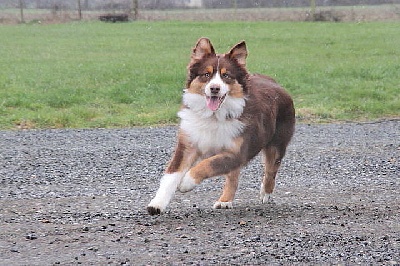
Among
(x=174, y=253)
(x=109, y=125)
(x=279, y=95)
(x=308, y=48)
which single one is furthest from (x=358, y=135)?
(x=308, y=48)

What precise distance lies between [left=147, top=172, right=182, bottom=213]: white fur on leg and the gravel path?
0.48 ft

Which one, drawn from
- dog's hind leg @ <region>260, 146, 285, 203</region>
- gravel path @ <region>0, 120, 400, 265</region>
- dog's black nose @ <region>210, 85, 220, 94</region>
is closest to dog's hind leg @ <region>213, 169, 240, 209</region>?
gravel path @ <region>0, 120, 400, 265</region>

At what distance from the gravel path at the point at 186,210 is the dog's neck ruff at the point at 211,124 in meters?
0.64

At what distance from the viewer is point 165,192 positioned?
270 inches

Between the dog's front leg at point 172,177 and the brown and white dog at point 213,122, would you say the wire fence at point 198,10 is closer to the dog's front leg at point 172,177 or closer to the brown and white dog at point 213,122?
the brown and white dog at point 213,122

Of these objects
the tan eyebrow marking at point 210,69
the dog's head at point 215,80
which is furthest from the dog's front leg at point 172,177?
the tan eyebrow marking at point 210,69

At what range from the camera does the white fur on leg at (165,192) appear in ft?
22.3

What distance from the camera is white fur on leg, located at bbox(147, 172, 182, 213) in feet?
22.3

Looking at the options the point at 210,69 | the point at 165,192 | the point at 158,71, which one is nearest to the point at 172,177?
the point at 165,192

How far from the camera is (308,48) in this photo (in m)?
25.5

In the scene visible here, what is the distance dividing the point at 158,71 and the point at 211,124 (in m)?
12.4

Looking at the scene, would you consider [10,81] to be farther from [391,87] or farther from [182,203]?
[182,203]

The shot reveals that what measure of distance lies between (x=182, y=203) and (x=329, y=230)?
173 cm

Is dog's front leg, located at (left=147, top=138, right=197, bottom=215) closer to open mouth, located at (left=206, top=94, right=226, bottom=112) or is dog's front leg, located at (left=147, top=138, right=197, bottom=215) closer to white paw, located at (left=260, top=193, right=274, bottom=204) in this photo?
open mouth, located at (left=206, top=94, right=226, bottom=112)
